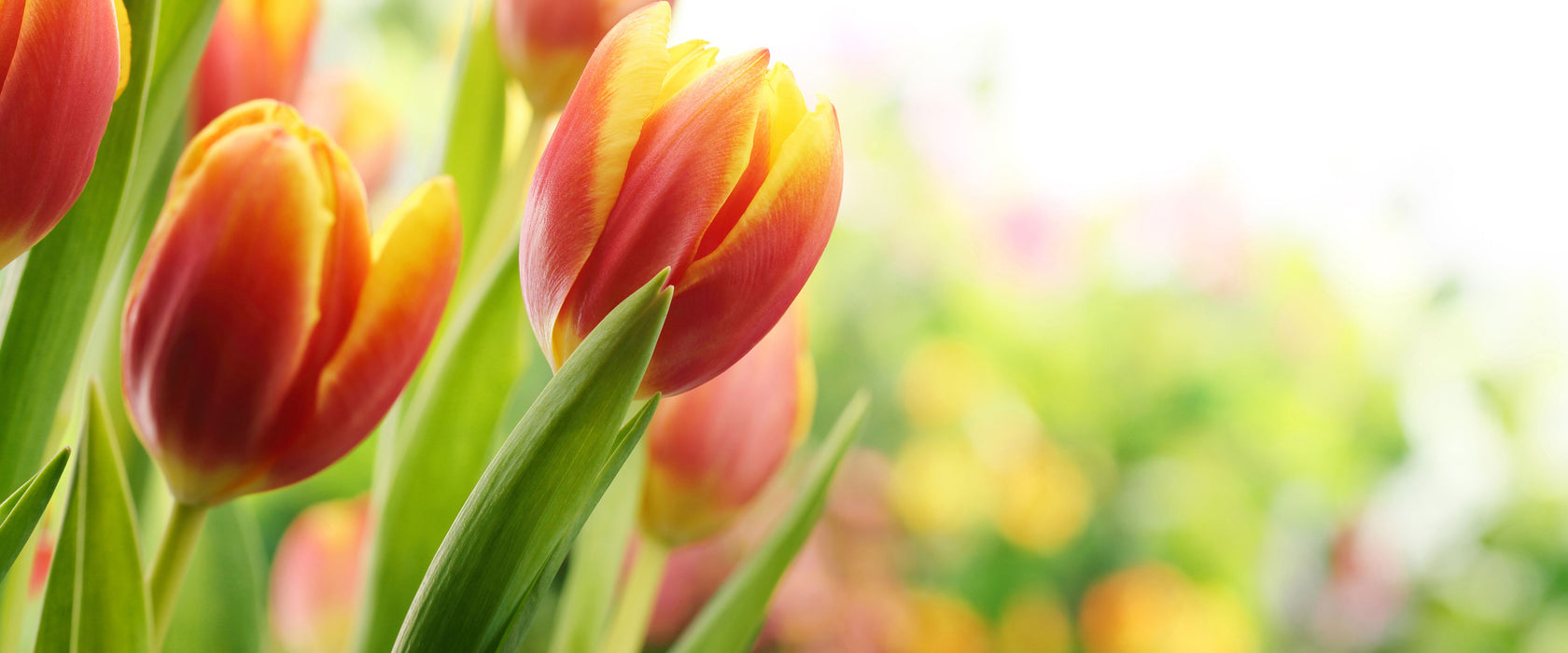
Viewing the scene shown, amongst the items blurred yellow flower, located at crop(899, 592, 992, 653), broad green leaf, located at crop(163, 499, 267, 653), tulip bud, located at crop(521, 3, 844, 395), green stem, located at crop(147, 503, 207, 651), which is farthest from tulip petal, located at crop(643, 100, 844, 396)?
blurred yellow flower, located at crop(899, 592, 992, 653)

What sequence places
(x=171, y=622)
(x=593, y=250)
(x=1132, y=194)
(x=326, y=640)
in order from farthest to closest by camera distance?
1. (x=1132, y=194)
2. (x=326, y=640)
3. (x=171, y=622)
4. (x=593, y=250)

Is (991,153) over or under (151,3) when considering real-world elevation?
under

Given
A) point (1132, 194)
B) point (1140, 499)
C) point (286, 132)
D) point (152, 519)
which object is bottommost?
point (1140, 499)

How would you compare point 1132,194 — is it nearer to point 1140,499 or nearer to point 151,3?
point 1140,499

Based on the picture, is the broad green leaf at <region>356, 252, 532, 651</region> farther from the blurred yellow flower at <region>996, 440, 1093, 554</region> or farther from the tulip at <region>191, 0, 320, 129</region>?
the blurred yellow flower at <region>996, 440, 1093, 554</region>

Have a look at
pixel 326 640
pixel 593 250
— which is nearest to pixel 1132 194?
pixel 326 640

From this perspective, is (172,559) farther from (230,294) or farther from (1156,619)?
(1156,619)
